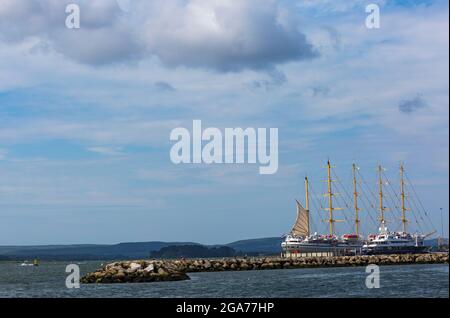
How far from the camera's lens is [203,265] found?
11619 centimetres

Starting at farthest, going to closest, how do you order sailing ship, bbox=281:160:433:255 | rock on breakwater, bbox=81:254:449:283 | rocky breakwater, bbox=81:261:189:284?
1. sailing ship, bbox=281:160:433:255
2. rock on breakwater, bbox=81:254:449:283
3. rocky breakwater, bbox=81:261:189:284

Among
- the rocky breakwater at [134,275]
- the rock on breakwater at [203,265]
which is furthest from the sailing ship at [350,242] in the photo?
the rocky breakwater at [134,275]

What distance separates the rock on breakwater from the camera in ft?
269

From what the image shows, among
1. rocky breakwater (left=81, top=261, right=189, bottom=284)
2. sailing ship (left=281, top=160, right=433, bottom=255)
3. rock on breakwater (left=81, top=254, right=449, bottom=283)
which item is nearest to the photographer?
rocky breakwater (left=81, top=261, right=189, bottom=284)

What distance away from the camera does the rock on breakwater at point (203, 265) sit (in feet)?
269

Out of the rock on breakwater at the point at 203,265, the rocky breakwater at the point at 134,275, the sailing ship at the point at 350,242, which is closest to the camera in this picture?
the rocky breakwater at the point at 134,275

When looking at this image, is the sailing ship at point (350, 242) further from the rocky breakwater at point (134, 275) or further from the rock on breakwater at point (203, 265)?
the rocky breakwater at point (134, 275)

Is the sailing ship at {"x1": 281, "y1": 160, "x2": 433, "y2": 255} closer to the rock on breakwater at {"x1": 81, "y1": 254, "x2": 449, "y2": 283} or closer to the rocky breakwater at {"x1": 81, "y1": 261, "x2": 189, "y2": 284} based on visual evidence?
the rock on breakwater at {"x1": 81, "y1": 254, "x2": 449, "y2": 283}

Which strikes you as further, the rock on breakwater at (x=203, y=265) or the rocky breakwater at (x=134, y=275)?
the rock on breakwater at (x=203, y=265)

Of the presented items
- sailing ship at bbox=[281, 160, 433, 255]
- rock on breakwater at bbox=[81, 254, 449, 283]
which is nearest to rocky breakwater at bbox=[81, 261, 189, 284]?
rock on breakwater at bbox=[81, 254, 449, 283]

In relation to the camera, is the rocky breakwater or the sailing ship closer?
the rocky breakwater

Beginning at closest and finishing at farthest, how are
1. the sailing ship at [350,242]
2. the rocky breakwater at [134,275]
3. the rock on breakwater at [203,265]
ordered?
1. the rocky breakwater at [134,275]
2. the rock on breakwater at [203,265]
3. the sailing ship at [350,242]
